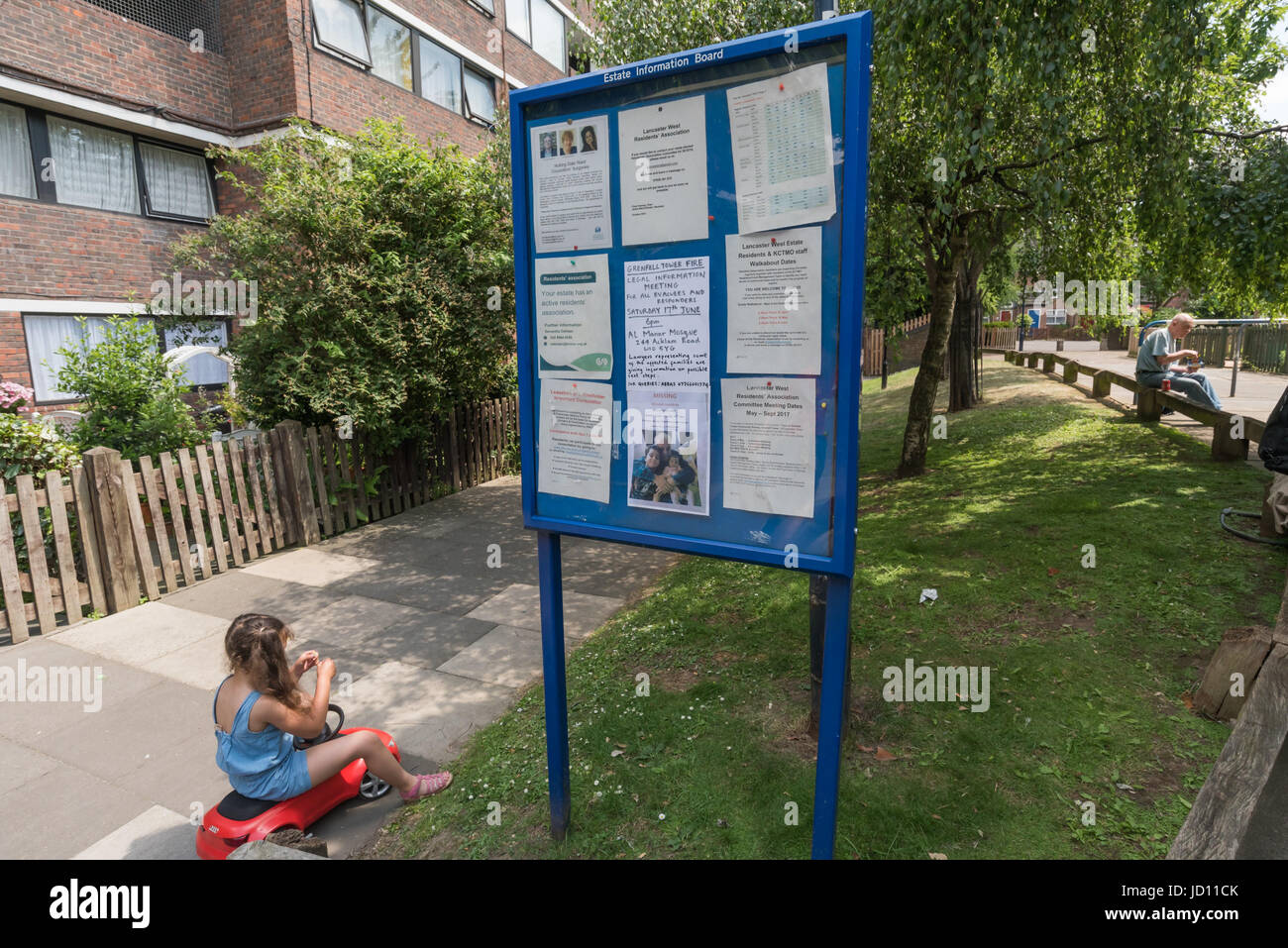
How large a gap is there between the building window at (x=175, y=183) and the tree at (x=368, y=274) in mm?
5014

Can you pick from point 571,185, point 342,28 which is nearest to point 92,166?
point 342,28

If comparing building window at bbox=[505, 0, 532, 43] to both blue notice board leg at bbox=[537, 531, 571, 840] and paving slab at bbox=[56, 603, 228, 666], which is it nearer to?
paving slab at bbox=[56, 603, 228, 666]

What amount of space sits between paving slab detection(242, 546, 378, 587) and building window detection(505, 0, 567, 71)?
647 inches

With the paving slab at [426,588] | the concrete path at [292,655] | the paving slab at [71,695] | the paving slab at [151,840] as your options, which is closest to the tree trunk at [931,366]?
the concrete path at [292,655]

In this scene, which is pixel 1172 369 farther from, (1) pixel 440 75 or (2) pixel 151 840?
(1) pixel 440 75

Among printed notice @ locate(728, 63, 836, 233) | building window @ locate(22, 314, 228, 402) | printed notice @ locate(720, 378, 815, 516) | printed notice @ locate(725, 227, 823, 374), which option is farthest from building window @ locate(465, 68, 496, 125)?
printed notice @ locate(720, 378, 815, 516)

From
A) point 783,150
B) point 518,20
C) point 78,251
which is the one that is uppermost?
point 518,20

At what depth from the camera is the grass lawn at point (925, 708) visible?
3.05m

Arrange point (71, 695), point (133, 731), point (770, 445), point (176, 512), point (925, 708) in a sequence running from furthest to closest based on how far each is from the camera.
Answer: point (176, 512) < point (71, 695) < point (133, 731) < point (925, 708) < point (770, 445)

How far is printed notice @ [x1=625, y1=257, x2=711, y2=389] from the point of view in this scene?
244 cm

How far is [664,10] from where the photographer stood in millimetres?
8281

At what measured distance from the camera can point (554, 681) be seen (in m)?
3.08

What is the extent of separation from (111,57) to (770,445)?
14.6 m

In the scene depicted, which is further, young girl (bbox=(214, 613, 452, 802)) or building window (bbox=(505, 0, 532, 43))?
building window (bbox=(505, 0, 532, 43))
